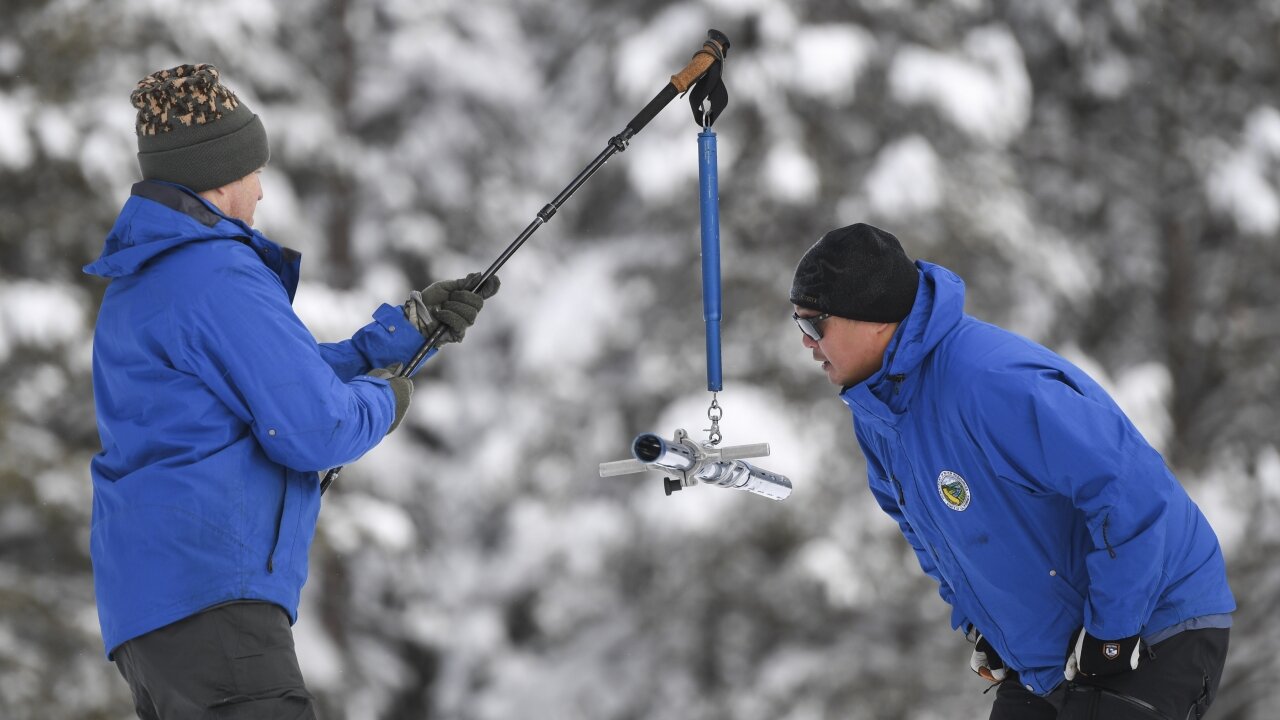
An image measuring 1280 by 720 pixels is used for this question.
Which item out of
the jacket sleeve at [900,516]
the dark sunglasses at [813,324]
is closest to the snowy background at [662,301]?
the jacket sleeve at [900,516]

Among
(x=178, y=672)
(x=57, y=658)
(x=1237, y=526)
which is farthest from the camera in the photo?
(x=1237, y=526)

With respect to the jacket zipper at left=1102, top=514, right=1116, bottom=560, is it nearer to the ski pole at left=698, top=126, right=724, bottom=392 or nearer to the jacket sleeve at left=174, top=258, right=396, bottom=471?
the ski pole at left=698, top=126, right=724, bottom=392

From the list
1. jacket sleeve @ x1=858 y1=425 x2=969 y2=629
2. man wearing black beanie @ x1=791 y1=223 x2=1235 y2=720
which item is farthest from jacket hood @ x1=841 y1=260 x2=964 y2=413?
jacket sleeve @ x1=858 y1=425 x2=969 y2=629

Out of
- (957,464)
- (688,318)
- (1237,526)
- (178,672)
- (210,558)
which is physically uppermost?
(688,318)

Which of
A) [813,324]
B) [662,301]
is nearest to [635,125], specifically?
[813,324]

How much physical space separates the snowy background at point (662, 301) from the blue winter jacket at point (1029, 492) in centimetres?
610

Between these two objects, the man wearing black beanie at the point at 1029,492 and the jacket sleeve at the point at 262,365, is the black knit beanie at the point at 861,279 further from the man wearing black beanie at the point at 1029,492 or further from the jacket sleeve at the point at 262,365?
the jacket sleeve at the point at 262,365

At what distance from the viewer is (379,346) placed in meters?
3.28

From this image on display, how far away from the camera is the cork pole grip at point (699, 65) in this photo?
3.34m

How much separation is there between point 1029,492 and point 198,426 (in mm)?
1699

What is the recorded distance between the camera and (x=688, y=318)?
10.2 metres

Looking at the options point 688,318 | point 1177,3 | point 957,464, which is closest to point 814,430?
point 688,318

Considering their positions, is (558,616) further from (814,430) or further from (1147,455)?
(1147,455)

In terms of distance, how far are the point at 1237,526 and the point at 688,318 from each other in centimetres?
430
